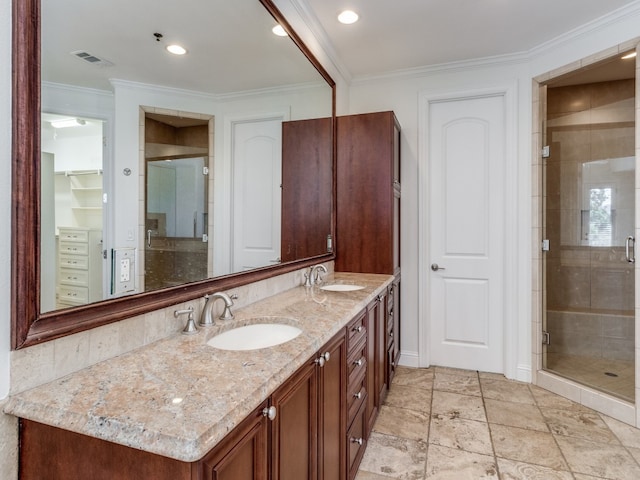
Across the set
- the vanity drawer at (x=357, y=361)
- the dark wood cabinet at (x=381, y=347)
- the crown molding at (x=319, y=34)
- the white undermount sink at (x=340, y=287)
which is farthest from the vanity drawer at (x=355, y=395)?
the crown molding at (x=319, y=34)

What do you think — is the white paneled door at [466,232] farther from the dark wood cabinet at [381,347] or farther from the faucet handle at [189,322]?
the faucet handle at [189,322]

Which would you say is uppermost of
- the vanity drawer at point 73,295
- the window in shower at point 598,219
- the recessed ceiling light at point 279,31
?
the recessed ceiling light at point 279,31

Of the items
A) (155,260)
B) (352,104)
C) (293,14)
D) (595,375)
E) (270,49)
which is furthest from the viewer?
(352,104)

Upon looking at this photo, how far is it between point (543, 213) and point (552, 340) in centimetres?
107

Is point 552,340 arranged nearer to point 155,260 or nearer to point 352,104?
point 352,104

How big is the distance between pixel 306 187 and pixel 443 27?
150 cm

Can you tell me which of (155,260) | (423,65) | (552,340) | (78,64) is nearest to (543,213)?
(552,340)

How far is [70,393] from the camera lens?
2.61 ft

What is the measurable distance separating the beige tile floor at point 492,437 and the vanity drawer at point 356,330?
28.5 inches

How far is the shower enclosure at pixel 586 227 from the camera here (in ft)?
9.30

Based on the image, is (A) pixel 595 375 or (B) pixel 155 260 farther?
(A) pixel 595 375

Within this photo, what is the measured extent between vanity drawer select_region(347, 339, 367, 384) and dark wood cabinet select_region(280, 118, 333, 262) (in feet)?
2.27

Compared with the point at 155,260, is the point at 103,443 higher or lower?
lower

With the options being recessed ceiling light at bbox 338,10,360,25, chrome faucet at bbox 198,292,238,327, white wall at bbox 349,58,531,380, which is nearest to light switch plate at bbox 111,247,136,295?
chrome faucet at bbox 198,292,238,327
